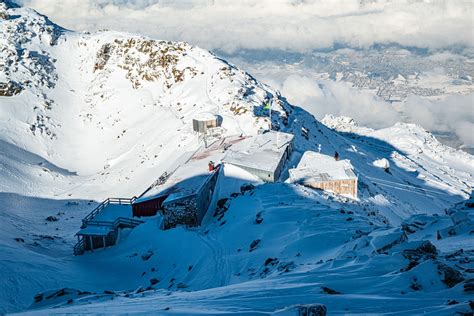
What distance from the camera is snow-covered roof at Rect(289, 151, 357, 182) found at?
114 ft

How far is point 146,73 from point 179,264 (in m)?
52.0

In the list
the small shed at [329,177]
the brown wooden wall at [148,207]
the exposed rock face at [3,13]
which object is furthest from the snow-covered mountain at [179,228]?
the small shed at [329,177]

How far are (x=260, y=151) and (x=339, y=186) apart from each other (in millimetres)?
7770

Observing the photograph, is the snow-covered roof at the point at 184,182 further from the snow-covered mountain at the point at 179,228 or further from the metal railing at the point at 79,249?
the metal railing at the point at 79,249

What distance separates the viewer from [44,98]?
68812mm

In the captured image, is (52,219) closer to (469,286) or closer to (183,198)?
(183,198)

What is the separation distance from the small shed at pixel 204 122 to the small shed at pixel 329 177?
14.4 m

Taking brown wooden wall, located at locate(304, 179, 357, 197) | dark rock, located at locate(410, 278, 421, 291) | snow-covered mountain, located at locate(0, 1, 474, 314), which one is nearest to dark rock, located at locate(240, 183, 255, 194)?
snow-covered mountain, located at locate(0, 1, 474, 314)

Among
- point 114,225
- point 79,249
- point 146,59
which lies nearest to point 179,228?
point 114,225

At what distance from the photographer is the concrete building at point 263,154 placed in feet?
113

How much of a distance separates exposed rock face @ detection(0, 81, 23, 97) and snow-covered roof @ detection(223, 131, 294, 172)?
4311cm

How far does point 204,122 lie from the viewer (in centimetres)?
4866

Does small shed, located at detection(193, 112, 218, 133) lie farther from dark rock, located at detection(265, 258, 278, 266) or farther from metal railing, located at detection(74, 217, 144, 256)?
dark rock, located at detection(265, 258, 278, 266)

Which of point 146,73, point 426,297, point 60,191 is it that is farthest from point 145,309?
point 146,73
